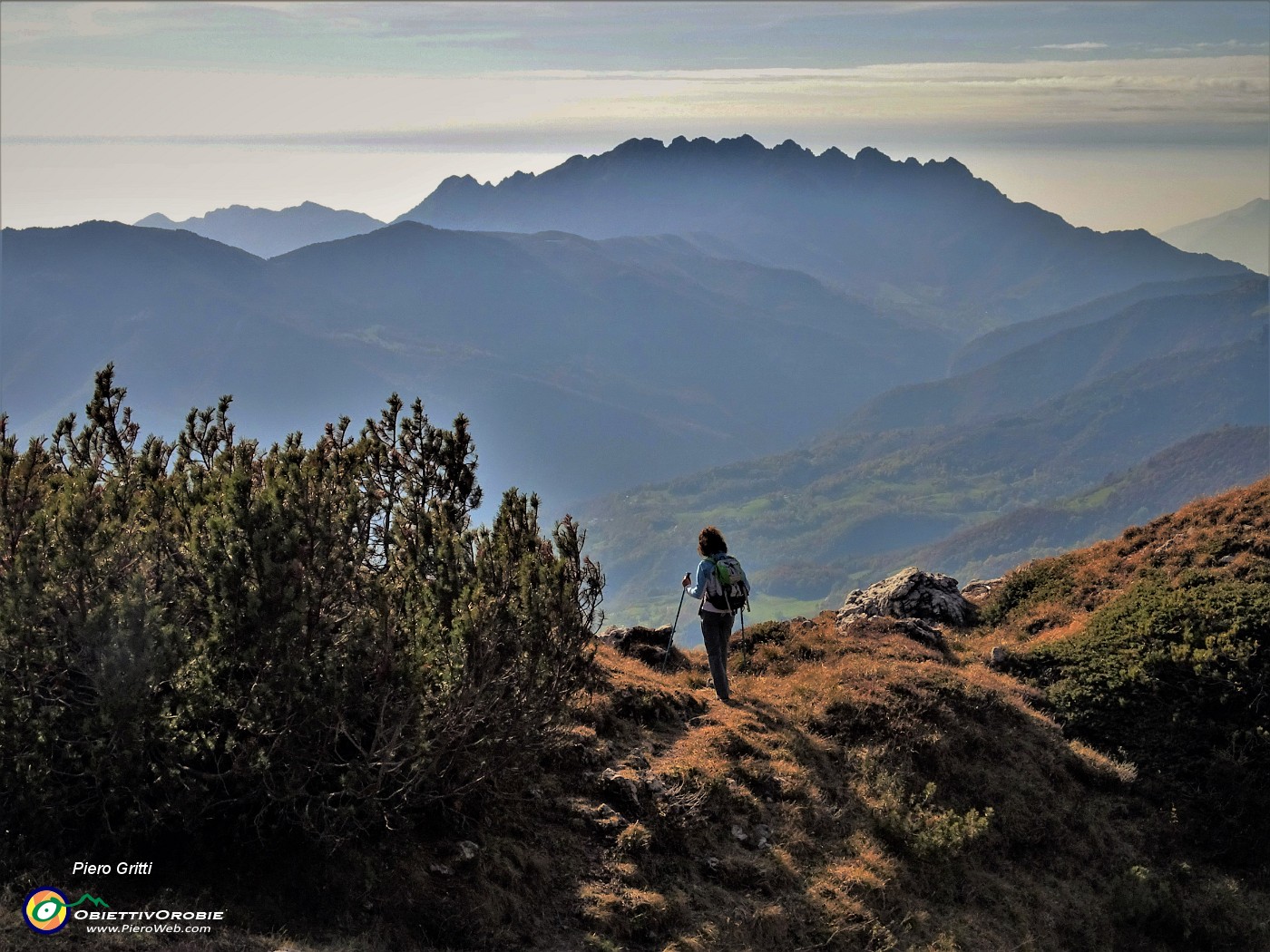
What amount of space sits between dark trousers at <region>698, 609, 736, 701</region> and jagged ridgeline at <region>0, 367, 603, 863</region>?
468cm

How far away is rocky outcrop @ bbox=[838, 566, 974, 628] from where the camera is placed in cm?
2206

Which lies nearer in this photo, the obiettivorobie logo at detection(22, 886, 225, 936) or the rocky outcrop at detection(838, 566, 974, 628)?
the obiettivorobie logo at detection(22, 886, 225, 936)

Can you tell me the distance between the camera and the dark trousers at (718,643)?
15.8 meters

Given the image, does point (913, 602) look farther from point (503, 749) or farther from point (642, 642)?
point (503, 749)

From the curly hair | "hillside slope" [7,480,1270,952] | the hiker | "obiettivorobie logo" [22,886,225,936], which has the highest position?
the curly hair

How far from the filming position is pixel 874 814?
1359cm

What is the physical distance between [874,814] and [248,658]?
836cm

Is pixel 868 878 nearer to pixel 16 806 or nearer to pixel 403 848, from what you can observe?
pixel 403 848

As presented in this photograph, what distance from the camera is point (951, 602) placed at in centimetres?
2292

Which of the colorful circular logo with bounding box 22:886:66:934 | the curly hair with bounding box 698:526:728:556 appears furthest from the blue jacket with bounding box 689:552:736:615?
the colorful circular logo with bounding box 22:886:66:934

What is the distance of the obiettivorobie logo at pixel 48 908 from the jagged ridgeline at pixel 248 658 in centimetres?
62

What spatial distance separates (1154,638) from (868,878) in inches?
330

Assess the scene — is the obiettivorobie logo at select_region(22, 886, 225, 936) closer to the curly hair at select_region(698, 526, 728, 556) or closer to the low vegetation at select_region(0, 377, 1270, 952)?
the low vegetation at select_region(0, 377, 1270, 952)

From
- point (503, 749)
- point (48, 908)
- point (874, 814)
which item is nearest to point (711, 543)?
point (874, 814)
